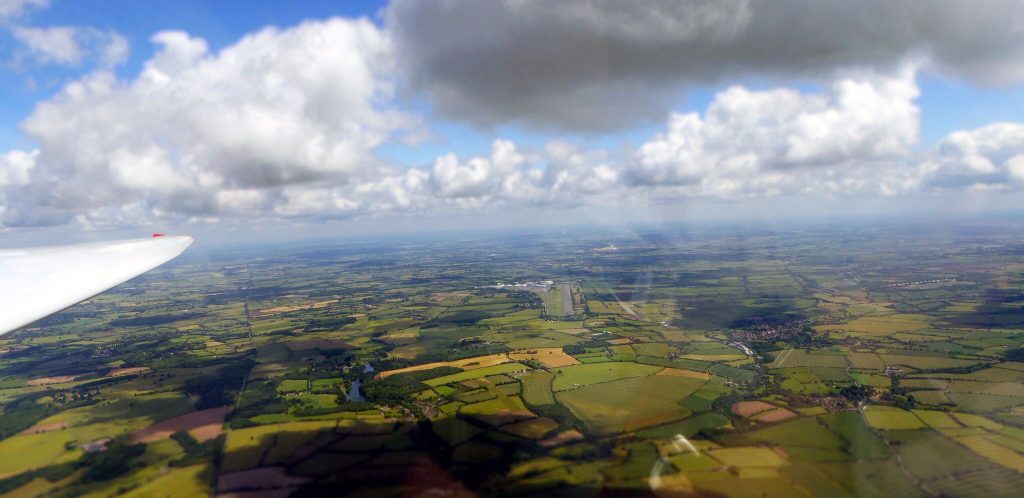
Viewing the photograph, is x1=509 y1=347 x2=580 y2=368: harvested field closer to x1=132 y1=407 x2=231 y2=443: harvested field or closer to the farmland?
the farmland

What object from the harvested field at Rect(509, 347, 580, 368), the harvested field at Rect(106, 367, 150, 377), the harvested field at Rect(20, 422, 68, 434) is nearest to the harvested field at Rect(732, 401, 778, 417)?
the harvested field at Rect(509, 347, 580, 368)

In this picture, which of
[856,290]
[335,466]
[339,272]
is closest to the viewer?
[335,466]

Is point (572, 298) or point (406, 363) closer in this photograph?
point (406, 363)

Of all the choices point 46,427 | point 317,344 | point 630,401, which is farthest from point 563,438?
point 317,344

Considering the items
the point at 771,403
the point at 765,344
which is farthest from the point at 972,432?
the point at 765,344

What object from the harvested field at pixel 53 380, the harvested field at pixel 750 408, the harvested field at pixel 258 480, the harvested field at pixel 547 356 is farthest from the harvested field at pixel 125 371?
the harvested field at pixel 750 408

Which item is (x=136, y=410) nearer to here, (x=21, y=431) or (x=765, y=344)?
(x=21, y=431)

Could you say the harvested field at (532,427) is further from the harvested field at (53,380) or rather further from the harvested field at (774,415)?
the harvested field at (53,380)
